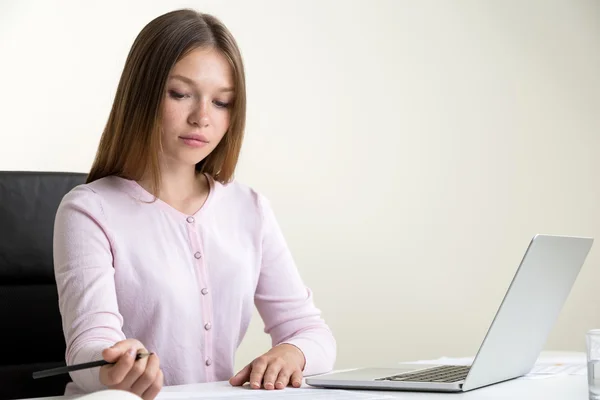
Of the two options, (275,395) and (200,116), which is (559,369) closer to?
(275,395)

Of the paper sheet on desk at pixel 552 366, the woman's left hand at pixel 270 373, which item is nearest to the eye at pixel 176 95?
the woman's left hand at pixel 270 373

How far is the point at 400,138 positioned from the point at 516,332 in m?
1.63

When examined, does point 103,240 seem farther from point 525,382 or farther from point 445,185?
point 445,185

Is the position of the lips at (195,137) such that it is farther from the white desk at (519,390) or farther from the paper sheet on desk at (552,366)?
the paper sheet on desk at (552,366)

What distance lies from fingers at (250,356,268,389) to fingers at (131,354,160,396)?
24 cm

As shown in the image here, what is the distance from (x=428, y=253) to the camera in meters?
2.80

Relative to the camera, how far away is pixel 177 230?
1.48 meters

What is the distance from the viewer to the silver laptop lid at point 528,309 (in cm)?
110

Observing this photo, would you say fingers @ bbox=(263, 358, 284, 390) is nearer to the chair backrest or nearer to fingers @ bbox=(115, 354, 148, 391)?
fingers @ bbox=(115, 354, 148, 391)

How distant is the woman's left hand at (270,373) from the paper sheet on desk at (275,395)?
0.13 feet

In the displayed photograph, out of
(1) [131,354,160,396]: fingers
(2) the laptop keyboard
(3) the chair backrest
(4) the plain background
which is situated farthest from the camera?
(4) the plain background

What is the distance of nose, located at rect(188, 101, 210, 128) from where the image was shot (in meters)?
1.43

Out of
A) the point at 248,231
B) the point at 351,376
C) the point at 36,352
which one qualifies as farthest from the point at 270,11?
the point at 351,376

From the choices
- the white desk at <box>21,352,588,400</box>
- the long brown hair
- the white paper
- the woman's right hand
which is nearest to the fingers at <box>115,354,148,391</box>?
the woman's right hand
